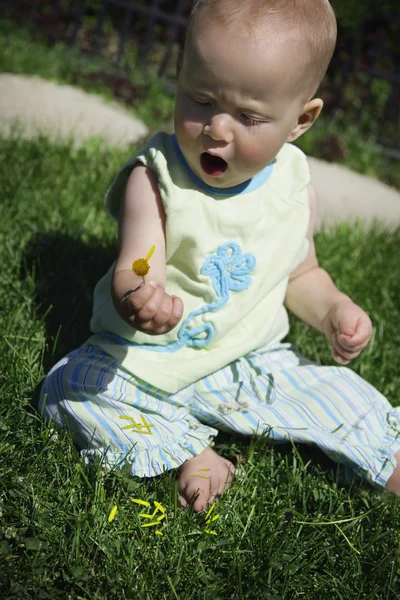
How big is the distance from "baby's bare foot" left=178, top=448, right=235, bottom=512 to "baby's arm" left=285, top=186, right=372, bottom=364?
54 centimetres

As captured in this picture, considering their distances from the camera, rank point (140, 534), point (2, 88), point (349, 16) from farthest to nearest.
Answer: point (349, 16) < point (2, 88) < point (140, 534)

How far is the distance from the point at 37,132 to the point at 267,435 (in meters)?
2.46

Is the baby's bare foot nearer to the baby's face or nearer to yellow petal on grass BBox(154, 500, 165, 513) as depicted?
yellow petal on grass BBox(154, 500, 165, 513)

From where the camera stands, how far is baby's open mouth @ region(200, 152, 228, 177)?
2.05 m

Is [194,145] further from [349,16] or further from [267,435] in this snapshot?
[349,16]

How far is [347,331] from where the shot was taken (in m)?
Result: 2.33

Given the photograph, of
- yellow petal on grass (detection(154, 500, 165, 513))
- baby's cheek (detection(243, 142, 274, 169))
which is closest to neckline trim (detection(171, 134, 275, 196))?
baby's cheek (detection(243, 142, 274, 169))

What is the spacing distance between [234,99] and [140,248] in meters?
0.47

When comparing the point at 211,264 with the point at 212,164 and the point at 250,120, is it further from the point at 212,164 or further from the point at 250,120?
the point at 250,120

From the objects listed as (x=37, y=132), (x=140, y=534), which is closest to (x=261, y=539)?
(x=140, y=534)

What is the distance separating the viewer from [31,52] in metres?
5.28

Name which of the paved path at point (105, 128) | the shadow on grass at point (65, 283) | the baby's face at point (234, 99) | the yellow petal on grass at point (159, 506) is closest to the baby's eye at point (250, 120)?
the baby's face at point (234, 99)

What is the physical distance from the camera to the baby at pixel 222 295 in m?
1.88

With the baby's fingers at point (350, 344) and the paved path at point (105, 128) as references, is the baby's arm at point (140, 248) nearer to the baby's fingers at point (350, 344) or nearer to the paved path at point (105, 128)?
the baby's fingers at point (350, 344)
